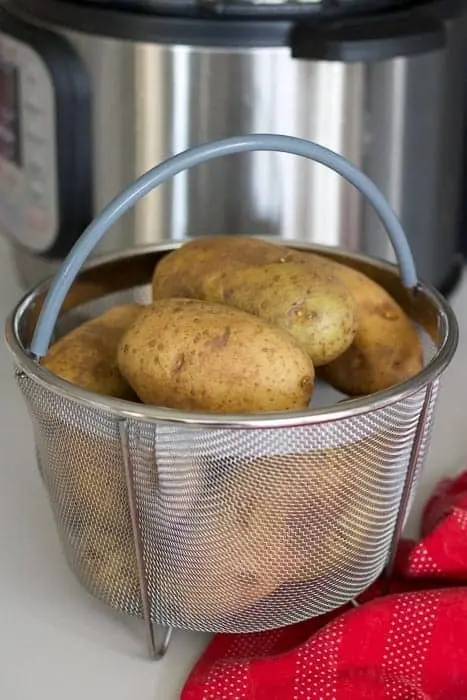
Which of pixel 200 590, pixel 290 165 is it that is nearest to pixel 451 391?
pixel 290 165

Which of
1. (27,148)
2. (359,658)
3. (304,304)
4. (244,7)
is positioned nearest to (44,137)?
(27,148)

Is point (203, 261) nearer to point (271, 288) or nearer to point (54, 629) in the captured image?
point (271, 288)

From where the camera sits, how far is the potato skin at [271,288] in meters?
0.46

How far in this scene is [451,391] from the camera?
656mm

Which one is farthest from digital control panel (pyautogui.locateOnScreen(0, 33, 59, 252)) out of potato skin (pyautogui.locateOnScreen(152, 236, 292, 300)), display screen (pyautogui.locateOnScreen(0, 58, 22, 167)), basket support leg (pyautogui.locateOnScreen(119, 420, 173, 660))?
basket support leg (pyautogui.locateOnScreen(119, 420, 173, 660))

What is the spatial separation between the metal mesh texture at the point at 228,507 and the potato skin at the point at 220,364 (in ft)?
0.09

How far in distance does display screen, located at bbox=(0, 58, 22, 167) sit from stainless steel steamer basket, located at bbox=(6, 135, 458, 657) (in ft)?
0.66

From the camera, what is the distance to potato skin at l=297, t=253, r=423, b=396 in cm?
50

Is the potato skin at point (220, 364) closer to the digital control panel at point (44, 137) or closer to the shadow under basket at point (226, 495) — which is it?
the shadow under basket at point (226, 495)

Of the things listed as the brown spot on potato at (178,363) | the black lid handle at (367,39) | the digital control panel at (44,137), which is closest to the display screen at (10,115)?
the digital control panel at (44,137)

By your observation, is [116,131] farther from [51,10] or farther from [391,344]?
[391,344]

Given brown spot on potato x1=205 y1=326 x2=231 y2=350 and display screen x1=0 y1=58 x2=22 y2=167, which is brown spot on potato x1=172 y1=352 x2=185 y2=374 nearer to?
brown spot on potato x1=205 y1=326 x2=231 y2=350

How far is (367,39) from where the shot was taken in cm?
56

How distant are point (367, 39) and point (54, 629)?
32cm
